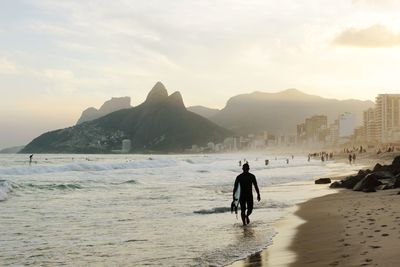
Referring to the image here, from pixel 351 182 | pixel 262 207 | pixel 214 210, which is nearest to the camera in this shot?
pixel 214 210

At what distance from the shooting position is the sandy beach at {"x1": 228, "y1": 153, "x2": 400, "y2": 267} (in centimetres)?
770

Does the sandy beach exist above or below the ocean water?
above

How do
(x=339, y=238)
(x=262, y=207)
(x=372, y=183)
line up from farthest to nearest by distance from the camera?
(x=372, y=183)
(x=262, y=207)
(x=339, y=238)

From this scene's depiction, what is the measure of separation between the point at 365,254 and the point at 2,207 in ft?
48.6

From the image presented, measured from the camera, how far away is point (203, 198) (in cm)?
2169

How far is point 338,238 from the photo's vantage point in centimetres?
991

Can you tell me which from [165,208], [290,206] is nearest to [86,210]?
[165,208]

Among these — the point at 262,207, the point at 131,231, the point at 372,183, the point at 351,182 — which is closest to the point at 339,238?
the point at 131,231

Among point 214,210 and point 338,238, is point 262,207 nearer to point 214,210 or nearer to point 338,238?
point 214,210

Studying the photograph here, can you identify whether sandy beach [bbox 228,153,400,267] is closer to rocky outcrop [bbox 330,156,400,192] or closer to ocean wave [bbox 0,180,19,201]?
rocky outcrop [bbox 330,156,400,192]

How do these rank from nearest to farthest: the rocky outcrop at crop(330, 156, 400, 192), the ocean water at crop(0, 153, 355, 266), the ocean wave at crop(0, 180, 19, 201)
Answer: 1. the ocean water at crop(0, 153, 355, 266)
2. the rocky outcrop at crop(330, 156, 400, 192)
3. the ocean wave at crop(0, 180, 19, 201)

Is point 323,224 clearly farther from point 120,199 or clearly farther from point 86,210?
point 120,199

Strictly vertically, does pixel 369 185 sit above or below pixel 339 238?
above

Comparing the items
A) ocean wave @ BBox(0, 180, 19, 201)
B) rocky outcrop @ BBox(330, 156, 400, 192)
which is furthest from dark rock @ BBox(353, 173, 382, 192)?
ocean wave @ BBox(0, 180, 19, 201)
